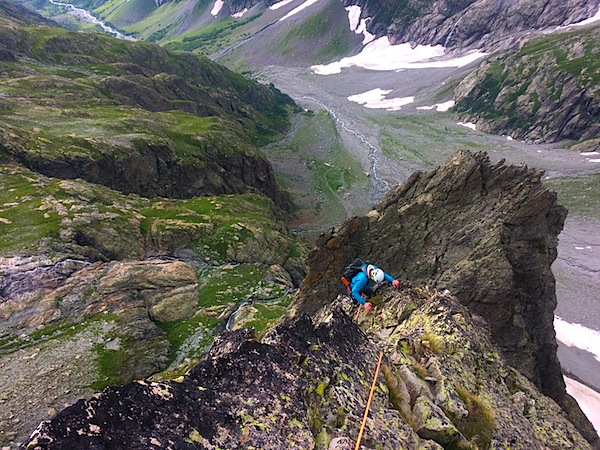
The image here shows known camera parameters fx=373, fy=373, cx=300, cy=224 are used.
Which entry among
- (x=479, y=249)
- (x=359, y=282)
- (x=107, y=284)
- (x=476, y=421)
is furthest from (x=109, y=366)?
(x=479, y=249)

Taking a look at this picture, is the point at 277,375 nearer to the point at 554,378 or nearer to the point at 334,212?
the point at 554,378

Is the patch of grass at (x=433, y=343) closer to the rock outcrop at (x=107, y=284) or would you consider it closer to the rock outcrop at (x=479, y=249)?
the rock outcrop at (x=479, y=249)

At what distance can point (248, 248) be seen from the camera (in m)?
53.0

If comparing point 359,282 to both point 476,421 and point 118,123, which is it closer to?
point 476,421

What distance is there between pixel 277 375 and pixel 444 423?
6.15 metres

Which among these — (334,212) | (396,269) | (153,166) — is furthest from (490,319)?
(334,212)

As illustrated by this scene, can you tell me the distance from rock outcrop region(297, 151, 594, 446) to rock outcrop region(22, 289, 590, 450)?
405 inches

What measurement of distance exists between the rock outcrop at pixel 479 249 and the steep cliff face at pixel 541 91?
476 ft

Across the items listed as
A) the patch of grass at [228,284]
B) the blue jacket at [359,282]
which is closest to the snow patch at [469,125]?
the patch of grass at [228,284]

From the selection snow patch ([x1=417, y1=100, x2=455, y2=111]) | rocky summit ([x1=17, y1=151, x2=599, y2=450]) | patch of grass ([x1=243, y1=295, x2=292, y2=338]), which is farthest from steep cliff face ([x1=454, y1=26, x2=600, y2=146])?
patch of grass ([x1=243, y1=295, x2=292, y2=338])

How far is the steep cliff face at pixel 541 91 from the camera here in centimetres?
14912

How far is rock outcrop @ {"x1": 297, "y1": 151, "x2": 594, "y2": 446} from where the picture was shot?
2831 centimetres

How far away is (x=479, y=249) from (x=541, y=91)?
172 m

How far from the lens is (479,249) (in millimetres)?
29922
